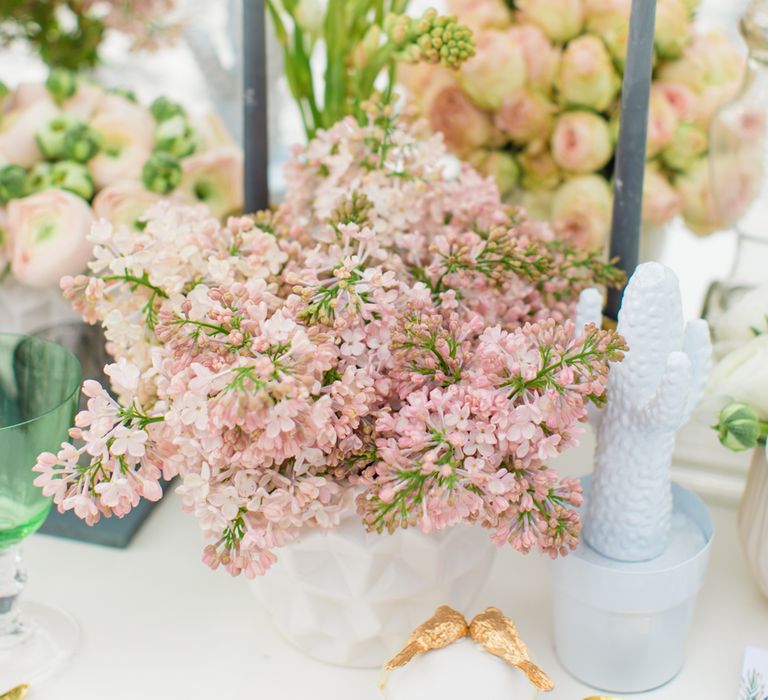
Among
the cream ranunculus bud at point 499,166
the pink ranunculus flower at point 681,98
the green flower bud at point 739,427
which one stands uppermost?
the pink ranunculus flower at point 681,98

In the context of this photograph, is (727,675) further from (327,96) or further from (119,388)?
(327,96)

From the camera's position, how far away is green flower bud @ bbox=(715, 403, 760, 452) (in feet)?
1.88

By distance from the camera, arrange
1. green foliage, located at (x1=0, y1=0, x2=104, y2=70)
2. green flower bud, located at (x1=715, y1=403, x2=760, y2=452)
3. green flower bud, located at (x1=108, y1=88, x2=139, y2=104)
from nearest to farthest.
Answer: green flower bud, located at (x1=715, y1=403, x2=760, y2=452) → green flower bud, located at (x1=108, y1=88, x2=139, y2=104) → green foliage, located at (x1=0, y1=0, x2=104, y2=70)

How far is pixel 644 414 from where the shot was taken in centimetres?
54

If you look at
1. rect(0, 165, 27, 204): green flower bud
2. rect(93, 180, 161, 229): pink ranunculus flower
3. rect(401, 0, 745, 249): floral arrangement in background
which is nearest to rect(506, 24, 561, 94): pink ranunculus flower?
rect(401, 0, 745, 249): floral arrangement in background

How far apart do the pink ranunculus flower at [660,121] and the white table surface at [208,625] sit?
0.31m

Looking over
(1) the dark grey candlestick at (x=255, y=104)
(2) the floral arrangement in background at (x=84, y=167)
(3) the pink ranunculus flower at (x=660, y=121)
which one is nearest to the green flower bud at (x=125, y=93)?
(2) the floral arrangement in background at (x=84, y=167)

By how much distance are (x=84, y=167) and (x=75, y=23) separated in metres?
0.32

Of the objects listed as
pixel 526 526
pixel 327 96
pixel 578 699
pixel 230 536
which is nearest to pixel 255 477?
pixel 230 536

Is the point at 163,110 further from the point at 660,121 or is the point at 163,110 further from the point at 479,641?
the point at 479,641

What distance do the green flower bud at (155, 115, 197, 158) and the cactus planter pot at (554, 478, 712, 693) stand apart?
19.1 inches

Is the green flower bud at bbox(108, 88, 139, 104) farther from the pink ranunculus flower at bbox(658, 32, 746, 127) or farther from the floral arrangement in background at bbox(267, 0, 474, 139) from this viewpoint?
the pink ranunculus flower at bbox(658, 32, 746, 127)

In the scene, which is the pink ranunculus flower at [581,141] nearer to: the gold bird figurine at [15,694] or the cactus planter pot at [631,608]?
the cactus planter pot at [631,608]

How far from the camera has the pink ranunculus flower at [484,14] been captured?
2.72ft
